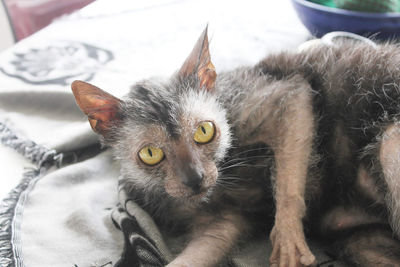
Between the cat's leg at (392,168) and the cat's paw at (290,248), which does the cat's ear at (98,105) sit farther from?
the cat's leg at (392,168)

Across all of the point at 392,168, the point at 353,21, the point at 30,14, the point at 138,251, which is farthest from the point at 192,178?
the point at 30,14

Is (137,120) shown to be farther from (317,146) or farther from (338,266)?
(338,266)

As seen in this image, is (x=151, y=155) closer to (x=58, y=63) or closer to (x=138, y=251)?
(x=138, y=251)

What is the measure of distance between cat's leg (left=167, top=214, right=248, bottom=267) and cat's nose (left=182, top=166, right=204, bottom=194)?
284 millimetres

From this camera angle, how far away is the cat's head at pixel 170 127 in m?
1.16

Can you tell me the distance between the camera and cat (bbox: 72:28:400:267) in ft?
3.97

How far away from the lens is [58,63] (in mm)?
2211

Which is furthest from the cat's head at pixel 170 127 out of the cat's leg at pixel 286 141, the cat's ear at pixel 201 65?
the cat's leg at pixel 286 141

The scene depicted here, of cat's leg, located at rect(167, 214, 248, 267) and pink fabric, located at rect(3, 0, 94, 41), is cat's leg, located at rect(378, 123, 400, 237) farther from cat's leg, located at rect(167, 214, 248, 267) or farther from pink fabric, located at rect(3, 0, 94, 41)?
pink fabric, located at rect(3, 0, 94, 41)

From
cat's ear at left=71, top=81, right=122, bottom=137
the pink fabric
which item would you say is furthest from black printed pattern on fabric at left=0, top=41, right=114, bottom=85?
the pink fabric

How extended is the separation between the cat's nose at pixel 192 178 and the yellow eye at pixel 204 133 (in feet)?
0.48

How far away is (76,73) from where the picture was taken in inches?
83.0

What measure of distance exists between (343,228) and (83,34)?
1.94 m

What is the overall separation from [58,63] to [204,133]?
4.33 ft
